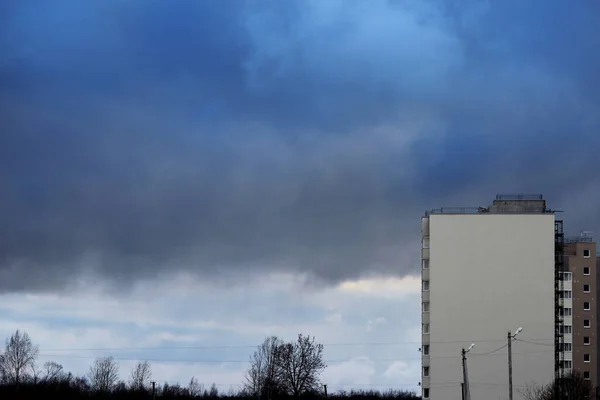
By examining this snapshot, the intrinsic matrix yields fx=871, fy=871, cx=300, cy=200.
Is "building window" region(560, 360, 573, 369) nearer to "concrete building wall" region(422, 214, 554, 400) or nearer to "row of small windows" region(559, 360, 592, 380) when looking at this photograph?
"row of small windows" region(559, 360, 592, 380)

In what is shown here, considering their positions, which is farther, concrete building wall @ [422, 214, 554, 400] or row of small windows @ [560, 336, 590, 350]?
row of small windows @ [560, 336, 590, 350]

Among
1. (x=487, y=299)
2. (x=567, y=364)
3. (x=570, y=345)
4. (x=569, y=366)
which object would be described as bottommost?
(x=569, y=366)

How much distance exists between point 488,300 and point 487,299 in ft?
0.58

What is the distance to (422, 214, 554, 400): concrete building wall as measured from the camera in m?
107

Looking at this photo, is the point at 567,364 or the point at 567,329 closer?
the point at 567,329

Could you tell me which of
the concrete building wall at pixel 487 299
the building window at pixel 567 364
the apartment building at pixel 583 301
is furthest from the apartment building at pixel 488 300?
the apartment building at pixel 583 301

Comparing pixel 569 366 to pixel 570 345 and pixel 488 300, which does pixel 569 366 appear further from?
pixel 488 300

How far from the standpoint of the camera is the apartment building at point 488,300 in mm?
107125

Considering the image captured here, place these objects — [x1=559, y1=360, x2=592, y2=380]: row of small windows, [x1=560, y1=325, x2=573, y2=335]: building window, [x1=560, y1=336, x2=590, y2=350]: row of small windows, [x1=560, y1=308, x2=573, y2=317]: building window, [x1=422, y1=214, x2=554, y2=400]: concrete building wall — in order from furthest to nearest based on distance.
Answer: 1. [x1=560, y1=308, x2=573, y2=317]: building window
2. [x1=560, y1=325, x2=573, y2=335]: building window
3. [x1=560, y1=336, x2=590, y2=350]: row of small windows
4. [x1=559, y1=360, x2=592, y2=380]: row of small windows
5. [x1=422, y1=214, x2=554, y2=400]: concrete building wall

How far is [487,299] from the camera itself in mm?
109250

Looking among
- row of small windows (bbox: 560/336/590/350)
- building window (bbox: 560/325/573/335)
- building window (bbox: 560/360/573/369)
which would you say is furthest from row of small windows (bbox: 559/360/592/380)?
building window (bbox: 560/325/573/335)

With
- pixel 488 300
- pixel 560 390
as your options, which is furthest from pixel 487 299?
pixel 560 390

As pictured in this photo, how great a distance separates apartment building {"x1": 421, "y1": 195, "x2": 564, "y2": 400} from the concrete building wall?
0.12 meters

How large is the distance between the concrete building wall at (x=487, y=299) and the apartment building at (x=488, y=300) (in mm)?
123
